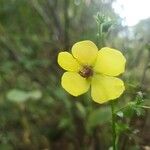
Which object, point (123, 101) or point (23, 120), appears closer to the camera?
point (123, 101)

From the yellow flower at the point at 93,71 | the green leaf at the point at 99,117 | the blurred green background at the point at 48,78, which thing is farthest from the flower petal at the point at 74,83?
the green leaf at the point at 99,117

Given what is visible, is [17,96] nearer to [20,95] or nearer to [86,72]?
[20,95]

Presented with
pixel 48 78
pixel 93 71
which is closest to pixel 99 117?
pixel 48 78

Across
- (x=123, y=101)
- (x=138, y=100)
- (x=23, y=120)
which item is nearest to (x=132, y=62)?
(x=123, y=101)

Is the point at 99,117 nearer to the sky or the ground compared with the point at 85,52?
nearer to the ground

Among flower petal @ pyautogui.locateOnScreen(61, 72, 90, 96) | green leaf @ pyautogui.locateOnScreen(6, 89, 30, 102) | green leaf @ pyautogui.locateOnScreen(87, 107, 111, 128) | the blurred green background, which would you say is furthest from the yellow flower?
green leaf @ pyautogui.locateOnScreen(6, 89, 30, 102)

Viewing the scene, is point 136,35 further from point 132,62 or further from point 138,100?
point 138,100
